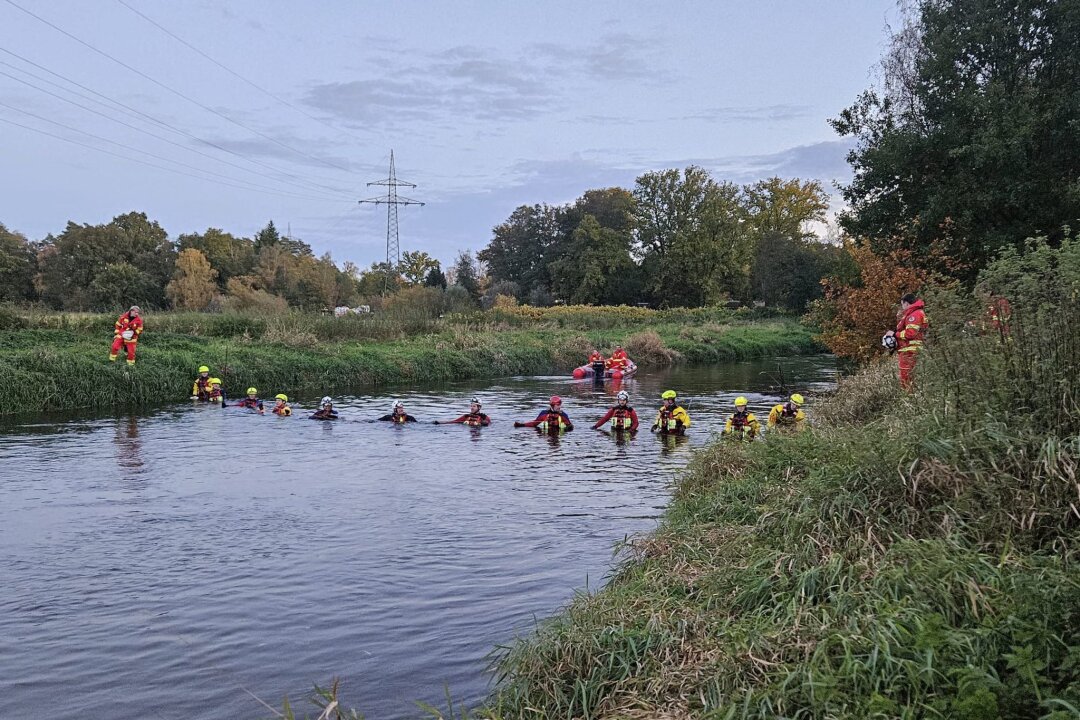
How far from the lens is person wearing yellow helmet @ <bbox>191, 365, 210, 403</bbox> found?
20703 millimetres

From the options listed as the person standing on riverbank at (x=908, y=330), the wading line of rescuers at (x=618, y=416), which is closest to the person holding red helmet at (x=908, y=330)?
the person standing on riverbank at (x=908, y=330)

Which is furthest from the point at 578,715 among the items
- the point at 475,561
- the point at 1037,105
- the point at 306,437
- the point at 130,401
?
the point at 130,401

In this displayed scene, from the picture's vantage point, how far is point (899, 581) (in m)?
4.45

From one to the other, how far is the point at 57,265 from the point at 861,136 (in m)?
52.9

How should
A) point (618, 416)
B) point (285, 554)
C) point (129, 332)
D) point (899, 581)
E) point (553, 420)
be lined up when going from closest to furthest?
point (899, 581), point (285, 554), point (618, 416), point (553, 420), point (129, 332)

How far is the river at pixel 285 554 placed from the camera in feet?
18.7

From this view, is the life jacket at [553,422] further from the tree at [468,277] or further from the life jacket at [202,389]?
the tree at [468,277]

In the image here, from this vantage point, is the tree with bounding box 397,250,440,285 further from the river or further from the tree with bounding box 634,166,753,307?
the river

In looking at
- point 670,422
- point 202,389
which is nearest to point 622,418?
point 670,422

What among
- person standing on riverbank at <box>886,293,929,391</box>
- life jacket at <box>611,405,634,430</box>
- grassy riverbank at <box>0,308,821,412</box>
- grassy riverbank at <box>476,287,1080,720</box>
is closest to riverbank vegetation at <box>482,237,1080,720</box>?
grassy riverbank at <box>476,287,1080,720</box>

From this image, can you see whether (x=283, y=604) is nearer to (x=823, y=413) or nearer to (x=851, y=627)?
(x=851, y=627)

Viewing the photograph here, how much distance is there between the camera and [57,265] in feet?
182

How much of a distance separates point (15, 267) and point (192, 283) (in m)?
13.6

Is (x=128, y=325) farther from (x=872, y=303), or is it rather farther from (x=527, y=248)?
(x=527, y=248)
